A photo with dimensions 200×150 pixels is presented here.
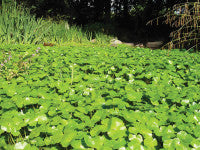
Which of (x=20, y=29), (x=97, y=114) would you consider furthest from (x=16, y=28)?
(x=97, y=114)

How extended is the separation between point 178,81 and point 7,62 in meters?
3.09

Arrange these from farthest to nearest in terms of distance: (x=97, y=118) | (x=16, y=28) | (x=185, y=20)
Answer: (x=16, y=28), (x=185, y=20), (x=97, y=118)

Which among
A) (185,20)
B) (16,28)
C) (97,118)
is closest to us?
(97,118)

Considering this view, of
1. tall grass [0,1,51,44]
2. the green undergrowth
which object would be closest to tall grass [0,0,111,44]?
tall grass [0,1,51,44]

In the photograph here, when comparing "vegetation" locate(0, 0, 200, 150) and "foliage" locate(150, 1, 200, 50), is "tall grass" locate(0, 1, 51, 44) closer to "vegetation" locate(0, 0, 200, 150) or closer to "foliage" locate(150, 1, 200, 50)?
"vegetation" locate(0, 0, 200, 150)

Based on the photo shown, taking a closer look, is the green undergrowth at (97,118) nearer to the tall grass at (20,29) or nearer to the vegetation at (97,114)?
the vegetation at (97,114)

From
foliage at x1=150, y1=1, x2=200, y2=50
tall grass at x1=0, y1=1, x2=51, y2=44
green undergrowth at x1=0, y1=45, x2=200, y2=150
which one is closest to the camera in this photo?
green undergrowth at x1=0, y1=45, x2=200, y2=150

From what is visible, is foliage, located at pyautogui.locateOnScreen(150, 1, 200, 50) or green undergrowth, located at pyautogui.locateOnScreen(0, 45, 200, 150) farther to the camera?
foliage, located at pyautogui.locateOnScreen(150, 1, 200, 50)

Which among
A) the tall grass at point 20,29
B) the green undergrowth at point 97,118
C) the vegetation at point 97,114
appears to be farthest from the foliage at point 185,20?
the tall grass at point 20,29

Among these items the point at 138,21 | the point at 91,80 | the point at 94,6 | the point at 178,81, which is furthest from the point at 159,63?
the point at 94,6

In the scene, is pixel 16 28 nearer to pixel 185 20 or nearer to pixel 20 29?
pixel 20 29

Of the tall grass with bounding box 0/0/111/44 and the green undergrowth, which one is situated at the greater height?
the tall grass with bounding box 0/0/111/44

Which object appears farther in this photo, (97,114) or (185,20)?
(185,20)

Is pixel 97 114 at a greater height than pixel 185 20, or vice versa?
pixel 185 20
